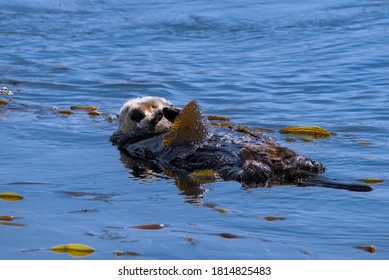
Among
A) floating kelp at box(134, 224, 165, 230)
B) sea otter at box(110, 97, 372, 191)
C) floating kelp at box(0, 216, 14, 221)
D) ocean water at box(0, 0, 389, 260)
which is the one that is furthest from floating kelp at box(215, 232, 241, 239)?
floating kelp at box(0, 216, 14, 221)

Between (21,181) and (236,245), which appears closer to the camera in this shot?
(236,245)

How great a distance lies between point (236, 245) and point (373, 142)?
2.86m

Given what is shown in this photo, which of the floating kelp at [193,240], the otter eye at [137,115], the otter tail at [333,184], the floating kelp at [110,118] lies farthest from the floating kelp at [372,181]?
the floating kelp at [110,118]

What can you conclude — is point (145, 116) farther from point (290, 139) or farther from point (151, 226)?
point (151, 226)

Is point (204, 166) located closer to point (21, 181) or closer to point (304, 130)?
point (21, 181)

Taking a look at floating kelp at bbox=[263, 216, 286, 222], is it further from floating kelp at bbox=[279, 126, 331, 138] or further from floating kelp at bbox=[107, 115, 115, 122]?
floating kelp at bbox=[107, 115, 115, 122]

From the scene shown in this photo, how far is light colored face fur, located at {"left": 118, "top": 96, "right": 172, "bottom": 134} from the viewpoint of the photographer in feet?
20.8

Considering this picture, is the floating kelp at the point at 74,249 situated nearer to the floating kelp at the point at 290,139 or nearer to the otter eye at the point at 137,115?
the otter eye at the point at 137,115

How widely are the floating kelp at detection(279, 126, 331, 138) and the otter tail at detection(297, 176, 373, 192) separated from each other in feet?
5.59

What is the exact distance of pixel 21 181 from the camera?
17.3 feet

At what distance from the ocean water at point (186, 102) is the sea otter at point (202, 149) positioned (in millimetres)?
117

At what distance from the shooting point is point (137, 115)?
6355mm

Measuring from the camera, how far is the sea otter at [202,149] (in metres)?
5.13

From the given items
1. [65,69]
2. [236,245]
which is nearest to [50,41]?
[65,69]
